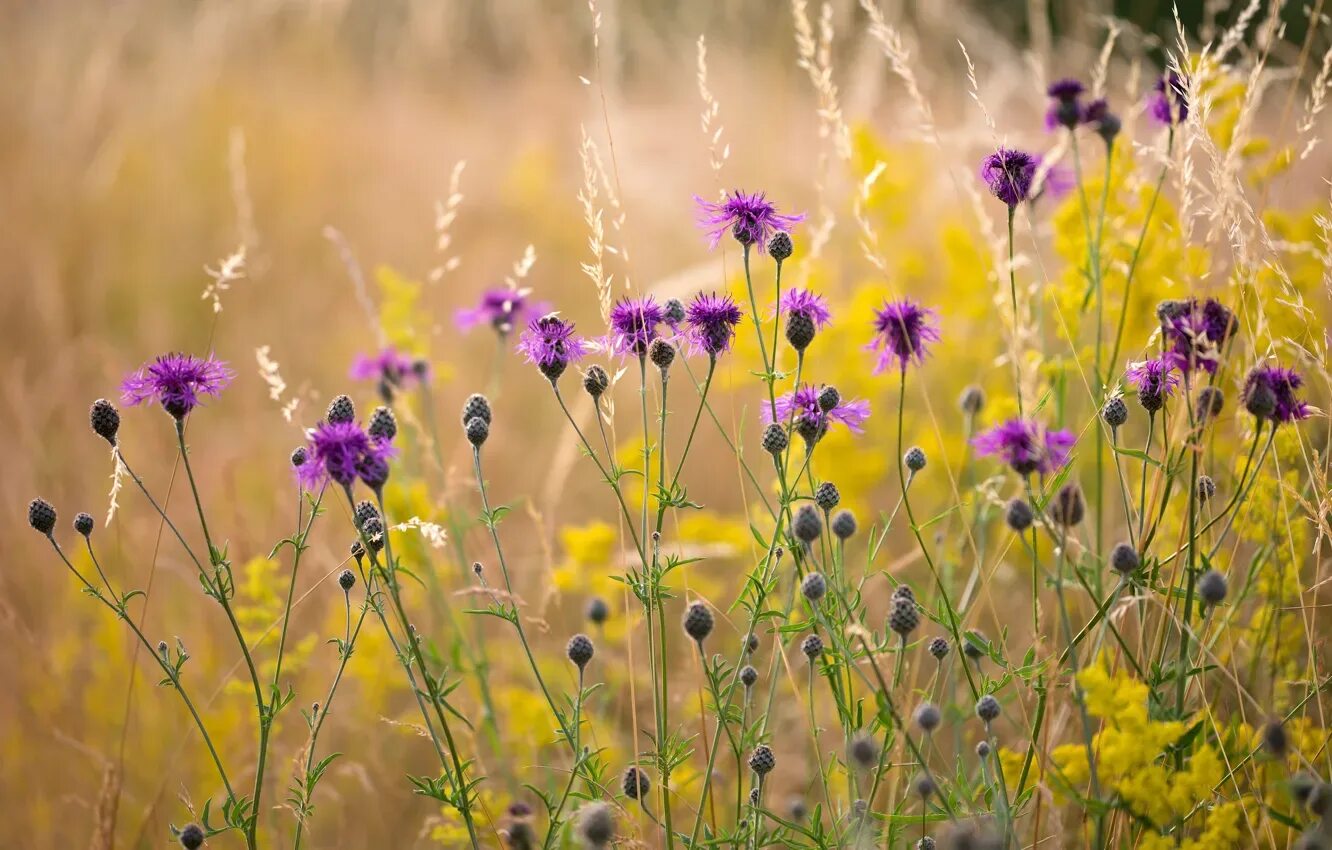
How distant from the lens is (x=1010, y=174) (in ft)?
5.00

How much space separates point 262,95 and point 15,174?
175cm

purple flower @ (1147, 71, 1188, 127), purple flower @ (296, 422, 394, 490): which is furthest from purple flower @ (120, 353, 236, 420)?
purple flower @ (1147, 71, 1188, 127)

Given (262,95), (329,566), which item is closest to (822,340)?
(329,566)

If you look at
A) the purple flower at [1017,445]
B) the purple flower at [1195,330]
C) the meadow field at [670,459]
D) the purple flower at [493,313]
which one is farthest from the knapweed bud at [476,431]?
the purple flower at [1195,330]

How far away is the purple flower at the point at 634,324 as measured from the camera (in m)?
1.53

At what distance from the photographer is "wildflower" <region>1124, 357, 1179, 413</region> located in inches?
53.4

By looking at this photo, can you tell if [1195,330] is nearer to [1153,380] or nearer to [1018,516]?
[1153,380]

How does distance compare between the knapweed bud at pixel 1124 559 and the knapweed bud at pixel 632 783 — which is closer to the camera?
the knapweed bud at pixel 1124 559

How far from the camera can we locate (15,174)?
466 cm

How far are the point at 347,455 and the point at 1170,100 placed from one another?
1.57m

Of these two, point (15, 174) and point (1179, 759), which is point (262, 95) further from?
point (1179, 759)

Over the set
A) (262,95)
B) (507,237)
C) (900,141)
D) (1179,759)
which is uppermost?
(262,95)

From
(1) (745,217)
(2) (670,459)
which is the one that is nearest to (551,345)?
(1) (745,217)

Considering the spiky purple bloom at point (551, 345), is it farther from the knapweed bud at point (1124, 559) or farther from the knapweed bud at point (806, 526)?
the knapweed bud at point (1124, 559)
